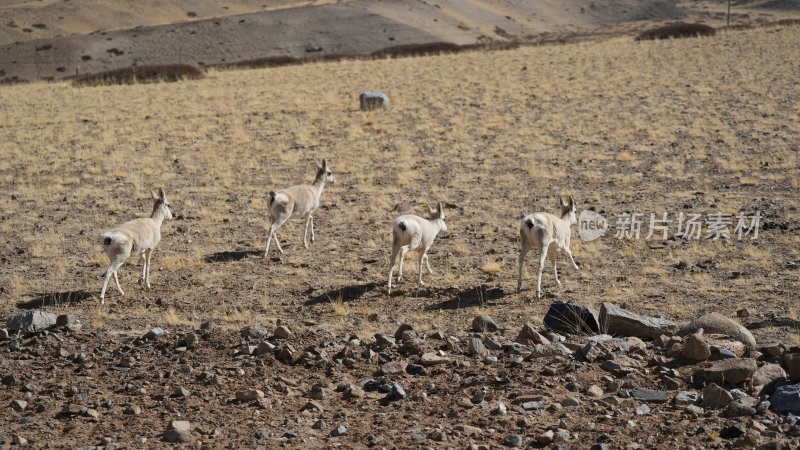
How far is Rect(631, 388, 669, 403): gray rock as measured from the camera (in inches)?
330

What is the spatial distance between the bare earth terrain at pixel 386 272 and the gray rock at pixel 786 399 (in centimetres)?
7

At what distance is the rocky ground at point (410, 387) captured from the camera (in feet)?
25.4

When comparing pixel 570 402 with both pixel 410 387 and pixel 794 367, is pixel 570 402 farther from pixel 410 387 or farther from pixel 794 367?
pixel 794 367

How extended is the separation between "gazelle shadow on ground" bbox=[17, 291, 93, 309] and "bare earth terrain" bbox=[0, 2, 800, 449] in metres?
0.10

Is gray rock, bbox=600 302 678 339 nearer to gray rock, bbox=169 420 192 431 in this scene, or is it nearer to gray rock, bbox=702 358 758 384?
gray rock, bbox=702 358 758 384

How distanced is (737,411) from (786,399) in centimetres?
49

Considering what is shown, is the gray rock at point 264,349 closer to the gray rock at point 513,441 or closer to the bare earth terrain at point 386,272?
the bare earth terrain at point 386,272

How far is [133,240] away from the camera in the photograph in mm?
13008

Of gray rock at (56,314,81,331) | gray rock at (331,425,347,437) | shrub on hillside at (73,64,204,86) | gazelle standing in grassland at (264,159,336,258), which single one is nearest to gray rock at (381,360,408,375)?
gray rock at (331,425,347,437)

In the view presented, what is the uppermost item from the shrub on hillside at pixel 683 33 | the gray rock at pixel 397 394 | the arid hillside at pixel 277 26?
the arid hillside at pixel 277 26

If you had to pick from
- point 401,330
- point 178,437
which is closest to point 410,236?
point 401,330

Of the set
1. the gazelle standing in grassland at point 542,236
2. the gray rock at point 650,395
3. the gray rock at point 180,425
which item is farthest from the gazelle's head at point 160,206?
the gray rock at point 650,395

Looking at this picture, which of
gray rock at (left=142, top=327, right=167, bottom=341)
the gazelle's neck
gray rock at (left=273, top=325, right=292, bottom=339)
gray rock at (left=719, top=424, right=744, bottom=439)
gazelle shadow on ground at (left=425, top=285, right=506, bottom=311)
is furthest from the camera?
the gazelle's neck

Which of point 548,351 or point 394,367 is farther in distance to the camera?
point 548,351
